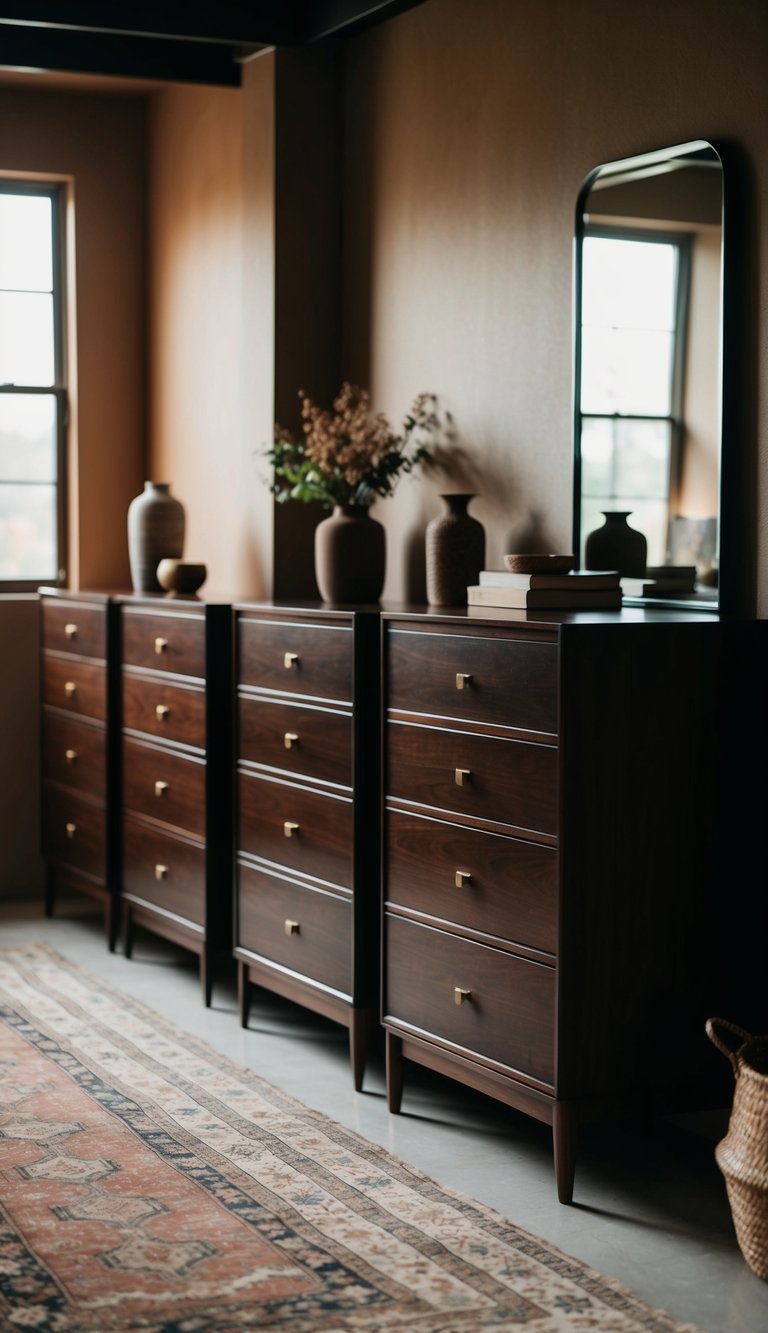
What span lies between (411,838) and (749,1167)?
3.38 feet

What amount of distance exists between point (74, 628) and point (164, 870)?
999mm

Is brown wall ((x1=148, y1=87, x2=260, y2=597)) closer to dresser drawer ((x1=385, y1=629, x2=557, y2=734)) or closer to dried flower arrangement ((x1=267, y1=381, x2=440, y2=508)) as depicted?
dried flower arrangement ((x1=267, y1=381, x2=440, y2=508))

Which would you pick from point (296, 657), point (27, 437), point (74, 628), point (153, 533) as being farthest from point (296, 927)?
point (27, 437)

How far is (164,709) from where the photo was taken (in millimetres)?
4625

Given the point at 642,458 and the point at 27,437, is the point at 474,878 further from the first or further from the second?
the point at 27,437

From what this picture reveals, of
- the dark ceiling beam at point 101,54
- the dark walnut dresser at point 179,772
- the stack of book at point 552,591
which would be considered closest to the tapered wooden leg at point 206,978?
the dark walnut dresser at point 179,772

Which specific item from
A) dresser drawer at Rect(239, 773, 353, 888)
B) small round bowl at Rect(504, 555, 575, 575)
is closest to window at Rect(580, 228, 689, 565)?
small round bowl at Rect(504, 555, 575, 575)

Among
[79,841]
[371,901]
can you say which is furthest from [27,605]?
[371,901]

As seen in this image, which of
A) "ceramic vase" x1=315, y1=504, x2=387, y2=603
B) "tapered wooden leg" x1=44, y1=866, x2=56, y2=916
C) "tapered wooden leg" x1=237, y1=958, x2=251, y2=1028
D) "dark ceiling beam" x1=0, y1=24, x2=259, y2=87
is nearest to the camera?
"tapered wooden leg" x1=237, y1=958, x2=251, y2=1028

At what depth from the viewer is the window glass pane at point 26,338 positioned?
6086 millimetres

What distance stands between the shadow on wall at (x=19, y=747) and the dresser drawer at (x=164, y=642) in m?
1.04

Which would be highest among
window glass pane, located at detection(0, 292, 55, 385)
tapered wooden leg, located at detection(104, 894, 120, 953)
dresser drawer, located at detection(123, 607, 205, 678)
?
window glass pane, located at detection(0, 292, 55, 385)

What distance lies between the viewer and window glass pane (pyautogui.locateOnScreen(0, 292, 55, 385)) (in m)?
6.09

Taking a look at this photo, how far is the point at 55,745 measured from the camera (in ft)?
18.0
